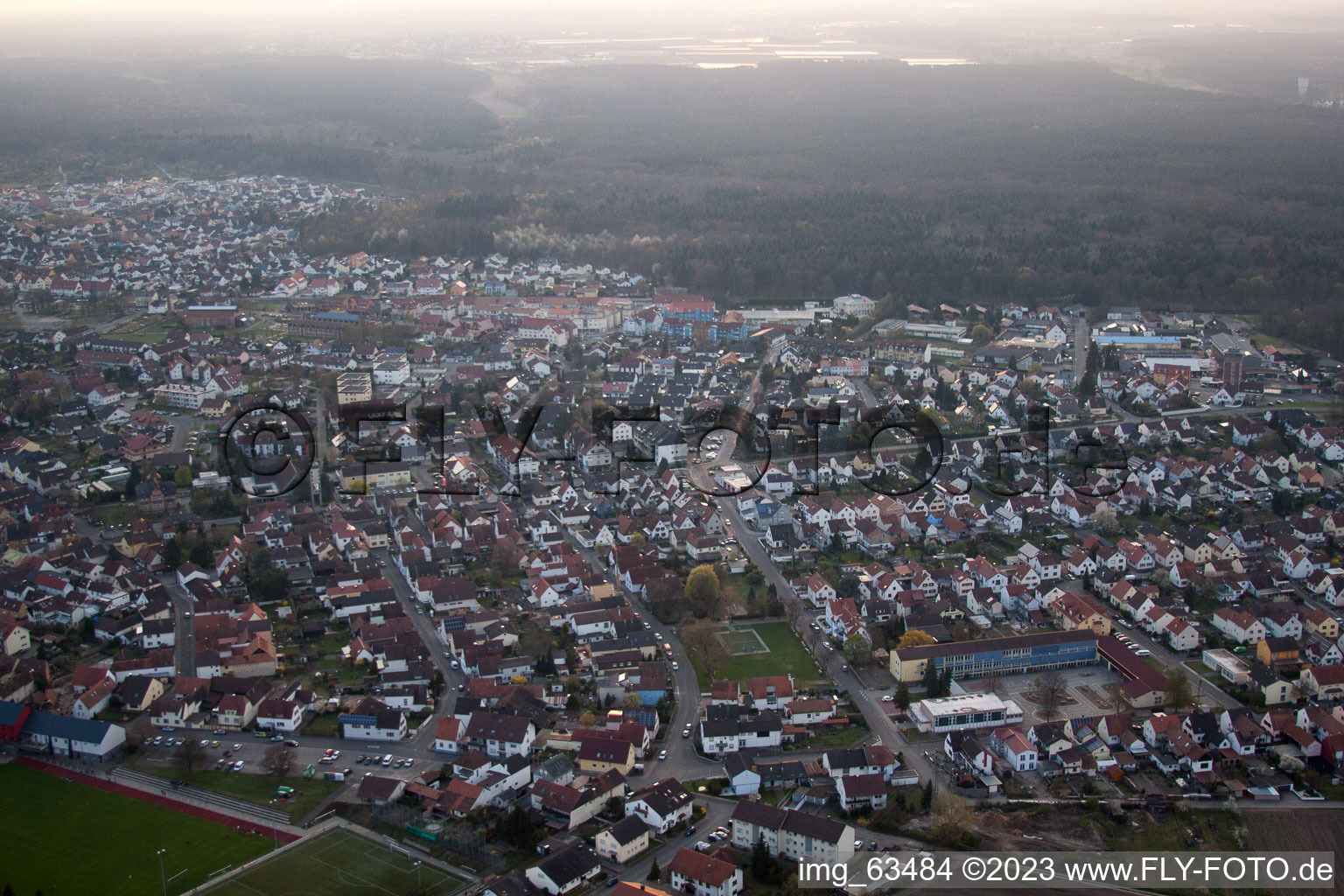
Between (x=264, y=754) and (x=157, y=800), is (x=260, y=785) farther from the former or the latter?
(x=157, y=800)

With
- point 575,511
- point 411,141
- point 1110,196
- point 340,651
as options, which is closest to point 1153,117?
point 1110,196

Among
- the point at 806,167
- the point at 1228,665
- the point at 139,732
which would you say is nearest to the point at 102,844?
the point at 139,732

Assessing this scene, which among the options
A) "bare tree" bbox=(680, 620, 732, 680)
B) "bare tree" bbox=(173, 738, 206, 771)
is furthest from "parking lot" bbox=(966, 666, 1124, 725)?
"bare tree" bbox=(173, 738, 206, 771)

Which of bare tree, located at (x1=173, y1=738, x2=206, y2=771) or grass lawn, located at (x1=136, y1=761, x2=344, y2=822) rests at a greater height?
bare tree, located at (x1=173, y1=738, x2=206, y2=771)

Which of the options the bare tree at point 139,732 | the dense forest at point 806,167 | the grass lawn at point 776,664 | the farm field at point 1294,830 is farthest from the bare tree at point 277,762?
the dense forest at point 806,167

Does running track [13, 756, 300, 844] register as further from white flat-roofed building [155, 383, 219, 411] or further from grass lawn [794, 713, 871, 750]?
white flat-roofed building [155, 383, 219, 411]

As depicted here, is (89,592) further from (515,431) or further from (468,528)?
(515,431)

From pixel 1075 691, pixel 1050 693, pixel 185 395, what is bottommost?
pixel 1075 691
